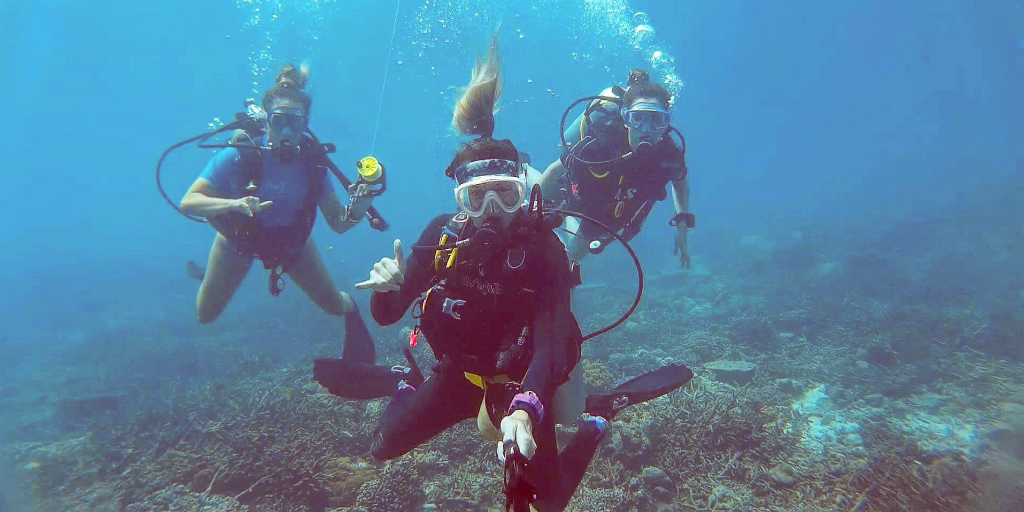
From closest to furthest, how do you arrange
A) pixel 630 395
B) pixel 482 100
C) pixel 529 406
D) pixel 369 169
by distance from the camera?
pixel 529 406
pixel 482 100
pixel 630 395
pixel 369 169

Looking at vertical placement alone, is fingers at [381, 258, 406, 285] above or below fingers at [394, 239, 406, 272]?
below

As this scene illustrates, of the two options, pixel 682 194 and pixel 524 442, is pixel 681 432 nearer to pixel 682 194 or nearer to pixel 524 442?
pixel 682 194

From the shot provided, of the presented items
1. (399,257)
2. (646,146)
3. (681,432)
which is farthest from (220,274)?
(681,432)

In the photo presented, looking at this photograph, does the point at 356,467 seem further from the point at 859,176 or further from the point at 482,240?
the point at 859,176

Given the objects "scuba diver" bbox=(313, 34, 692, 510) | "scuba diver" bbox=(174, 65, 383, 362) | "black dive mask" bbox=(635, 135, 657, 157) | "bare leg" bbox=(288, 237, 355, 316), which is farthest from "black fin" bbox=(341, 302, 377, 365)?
"black dive mask" bbox=(635, 135, 657, 157)

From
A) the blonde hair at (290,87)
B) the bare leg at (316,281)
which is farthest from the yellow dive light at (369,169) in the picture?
the bare leg at (316,281)

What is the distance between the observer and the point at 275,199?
19.7 ft

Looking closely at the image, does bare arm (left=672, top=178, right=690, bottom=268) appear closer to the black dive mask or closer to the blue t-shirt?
the black dive mask

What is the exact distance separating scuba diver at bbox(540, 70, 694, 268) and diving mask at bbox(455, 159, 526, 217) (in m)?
3.40

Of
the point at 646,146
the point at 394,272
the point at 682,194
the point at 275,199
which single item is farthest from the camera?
the point at 682,194

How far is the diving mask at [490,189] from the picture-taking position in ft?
10.4

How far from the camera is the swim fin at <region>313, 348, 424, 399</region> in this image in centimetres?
502

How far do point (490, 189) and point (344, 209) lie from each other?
134 inches

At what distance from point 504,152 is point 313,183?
3.90 m
